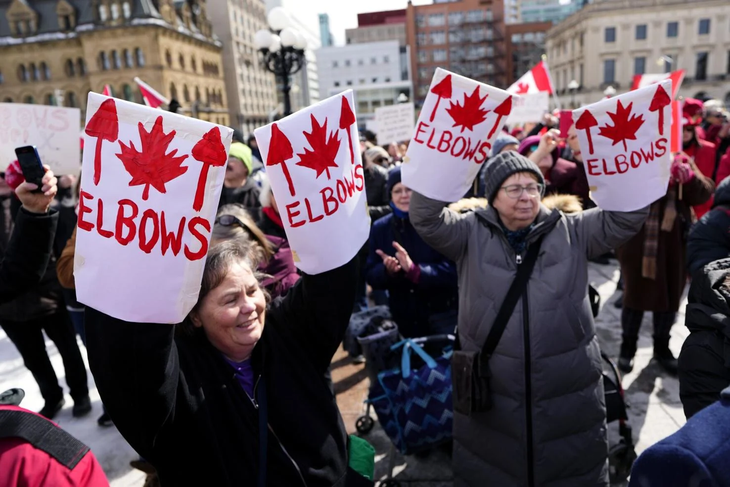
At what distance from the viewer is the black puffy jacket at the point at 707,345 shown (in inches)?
51.4

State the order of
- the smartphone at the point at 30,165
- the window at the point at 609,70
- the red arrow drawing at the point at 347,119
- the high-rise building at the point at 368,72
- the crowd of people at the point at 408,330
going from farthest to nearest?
the high-rise building at the point at 368,72
the window at the point at 609,70
the smartphone at the point at 30,165
the red arrow drawing at the point at 347,119
the crowd of people at the point at 408,330

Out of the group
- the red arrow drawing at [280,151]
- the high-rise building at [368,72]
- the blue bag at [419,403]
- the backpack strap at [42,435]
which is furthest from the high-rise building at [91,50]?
the backpack strap at [42,435]

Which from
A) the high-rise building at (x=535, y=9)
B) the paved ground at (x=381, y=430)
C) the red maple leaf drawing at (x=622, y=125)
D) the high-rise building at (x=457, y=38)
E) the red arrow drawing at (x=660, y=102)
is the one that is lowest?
the paved ground at (x=381, y=430)

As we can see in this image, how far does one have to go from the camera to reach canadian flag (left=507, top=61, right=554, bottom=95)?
26.9 feet

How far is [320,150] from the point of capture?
4.81 feet

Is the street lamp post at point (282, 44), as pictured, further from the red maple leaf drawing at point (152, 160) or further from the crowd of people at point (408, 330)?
the red maple leaf drawing at point (152, 160)

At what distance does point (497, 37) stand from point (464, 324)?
81180 mm

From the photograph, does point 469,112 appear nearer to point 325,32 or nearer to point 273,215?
point 273,215

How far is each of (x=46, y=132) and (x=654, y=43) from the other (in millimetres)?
63458

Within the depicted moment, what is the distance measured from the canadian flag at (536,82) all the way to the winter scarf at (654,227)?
4802 mm

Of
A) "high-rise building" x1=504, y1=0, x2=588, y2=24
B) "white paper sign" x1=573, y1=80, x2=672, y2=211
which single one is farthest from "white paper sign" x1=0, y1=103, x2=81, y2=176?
"high-rise building" x1=504, y1=0, x2=588, y2=24

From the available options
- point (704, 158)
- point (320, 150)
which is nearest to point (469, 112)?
point (320, 150)

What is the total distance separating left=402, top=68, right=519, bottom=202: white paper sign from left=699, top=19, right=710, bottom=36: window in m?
64.8

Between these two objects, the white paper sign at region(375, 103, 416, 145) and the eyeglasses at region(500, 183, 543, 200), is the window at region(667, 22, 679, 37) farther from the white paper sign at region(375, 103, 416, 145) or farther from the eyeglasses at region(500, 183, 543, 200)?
the eyeglasses at region(500, 183, 543, 200)
